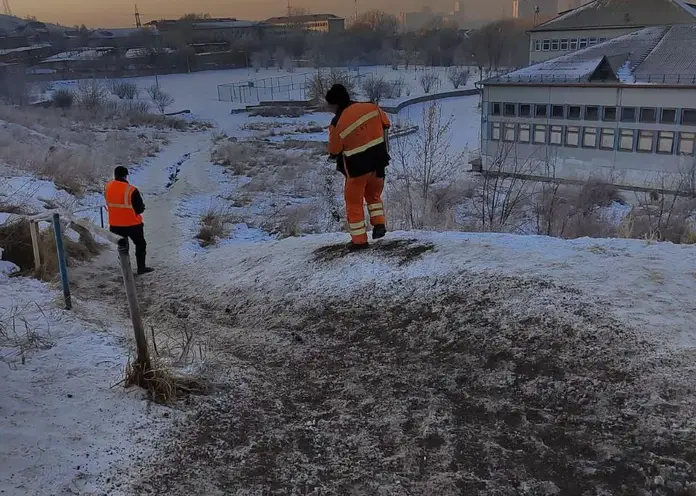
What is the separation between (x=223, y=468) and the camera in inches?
125

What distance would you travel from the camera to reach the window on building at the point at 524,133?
4126 cm

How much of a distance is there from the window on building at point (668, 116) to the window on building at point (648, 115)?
1.37ft

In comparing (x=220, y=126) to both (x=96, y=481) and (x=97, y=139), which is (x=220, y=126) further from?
(x=96, y=481)

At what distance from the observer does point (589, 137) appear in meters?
39.1

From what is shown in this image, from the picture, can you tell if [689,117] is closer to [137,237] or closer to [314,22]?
[137,237]

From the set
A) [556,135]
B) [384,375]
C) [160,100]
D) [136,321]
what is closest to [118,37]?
[160,100]

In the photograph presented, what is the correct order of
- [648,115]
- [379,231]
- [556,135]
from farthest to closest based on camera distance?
[556,135] < [648,115] < [379,231]

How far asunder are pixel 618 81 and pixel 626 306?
37.4 metres

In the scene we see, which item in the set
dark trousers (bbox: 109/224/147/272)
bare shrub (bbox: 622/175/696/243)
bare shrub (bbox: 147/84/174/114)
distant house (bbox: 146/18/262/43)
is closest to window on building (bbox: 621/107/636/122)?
bare shrub (bbox: 622/175/696/243)

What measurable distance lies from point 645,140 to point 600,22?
2754 centimetres

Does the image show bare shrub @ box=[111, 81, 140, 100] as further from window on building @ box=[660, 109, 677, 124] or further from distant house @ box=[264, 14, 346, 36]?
distant house @ box=[264, 14, 346, 36]

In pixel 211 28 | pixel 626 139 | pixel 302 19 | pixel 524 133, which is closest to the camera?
pixel 626 139

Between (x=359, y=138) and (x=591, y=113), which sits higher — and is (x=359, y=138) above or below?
above

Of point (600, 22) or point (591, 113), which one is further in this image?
point (600, 22)
